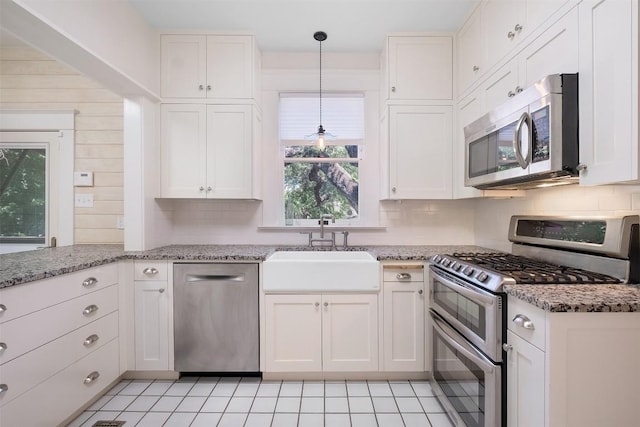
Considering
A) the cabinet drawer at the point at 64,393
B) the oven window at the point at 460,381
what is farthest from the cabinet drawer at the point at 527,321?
the cabinet drawer at the point at 64,393

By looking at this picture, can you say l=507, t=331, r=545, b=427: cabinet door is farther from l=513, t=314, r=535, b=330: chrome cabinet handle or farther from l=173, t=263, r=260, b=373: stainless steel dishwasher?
l=173, t=263, r=260, b=373: stainless steel dishwasher

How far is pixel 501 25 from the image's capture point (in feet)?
6.42

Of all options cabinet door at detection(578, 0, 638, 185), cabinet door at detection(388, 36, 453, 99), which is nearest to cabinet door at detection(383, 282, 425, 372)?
cabinet door at detection(578, 0, 638, 185)

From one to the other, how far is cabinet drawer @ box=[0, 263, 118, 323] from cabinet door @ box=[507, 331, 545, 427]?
7.15ft

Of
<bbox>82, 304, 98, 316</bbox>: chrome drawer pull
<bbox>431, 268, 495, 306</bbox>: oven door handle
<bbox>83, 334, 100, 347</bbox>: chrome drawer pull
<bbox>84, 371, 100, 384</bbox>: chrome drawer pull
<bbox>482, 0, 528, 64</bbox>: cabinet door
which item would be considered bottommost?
<bbox>84, 371, 100, 384</bbox>: chrome drawer pull

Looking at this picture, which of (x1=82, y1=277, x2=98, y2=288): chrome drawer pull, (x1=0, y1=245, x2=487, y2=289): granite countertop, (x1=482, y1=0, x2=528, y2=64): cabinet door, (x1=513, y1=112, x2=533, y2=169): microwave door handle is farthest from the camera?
(x1=82, y1=277, x2=98, y2=288): chrome drawer pull

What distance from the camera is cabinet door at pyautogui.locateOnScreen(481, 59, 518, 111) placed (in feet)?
5.96

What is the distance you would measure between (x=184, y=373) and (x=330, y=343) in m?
1.12

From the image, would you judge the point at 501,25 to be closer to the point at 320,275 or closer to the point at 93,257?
the point at 320,275

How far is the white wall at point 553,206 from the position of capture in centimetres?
153

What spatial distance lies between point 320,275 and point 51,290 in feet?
4.91

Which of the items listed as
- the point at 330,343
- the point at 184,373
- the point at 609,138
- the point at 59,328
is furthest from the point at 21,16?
the point at 609,138

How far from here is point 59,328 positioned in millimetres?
1683

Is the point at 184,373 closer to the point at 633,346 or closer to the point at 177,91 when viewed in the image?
the point at 177,91
